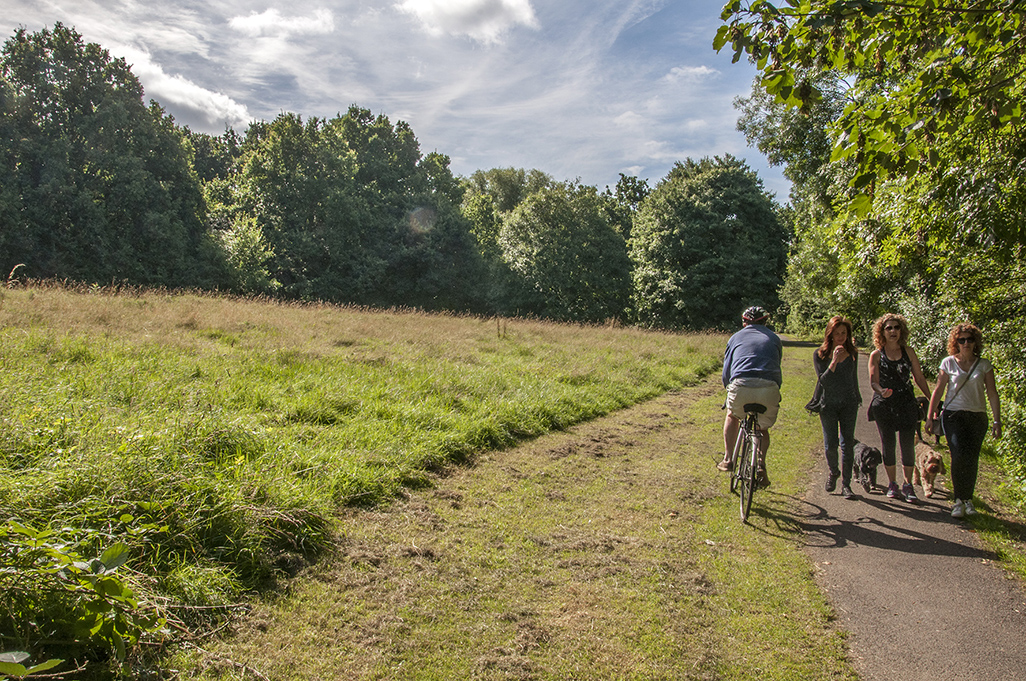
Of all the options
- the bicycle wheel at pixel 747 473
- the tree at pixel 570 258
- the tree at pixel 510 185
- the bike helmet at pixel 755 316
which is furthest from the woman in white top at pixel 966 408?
the tree at pixel 510 185

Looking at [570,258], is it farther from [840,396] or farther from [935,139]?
[935,139]

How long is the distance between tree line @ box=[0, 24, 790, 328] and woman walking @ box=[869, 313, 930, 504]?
24.8 metres

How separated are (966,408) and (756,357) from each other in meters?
2.21

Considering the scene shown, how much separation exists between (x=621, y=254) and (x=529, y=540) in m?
42.2

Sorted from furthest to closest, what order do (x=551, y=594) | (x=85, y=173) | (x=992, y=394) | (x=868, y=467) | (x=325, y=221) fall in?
(x=325, y=221), (x=85, y=173), (x=868, y=467), (x=992, y=394), (x=551, y=594)

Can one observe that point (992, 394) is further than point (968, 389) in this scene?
No

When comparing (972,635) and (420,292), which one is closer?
(972,635)

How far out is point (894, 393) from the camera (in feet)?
20.6

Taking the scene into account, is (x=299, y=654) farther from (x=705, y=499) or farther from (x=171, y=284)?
(x=171, y=284)

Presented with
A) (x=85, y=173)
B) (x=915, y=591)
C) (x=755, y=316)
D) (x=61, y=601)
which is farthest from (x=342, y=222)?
(x=915, y=591)

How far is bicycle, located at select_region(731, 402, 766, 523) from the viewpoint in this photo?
18.0ft

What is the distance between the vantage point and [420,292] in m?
43.8

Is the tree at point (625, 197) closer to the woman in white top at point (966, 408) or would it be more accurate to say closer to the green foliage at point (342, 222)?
the green foliage at point (342, 222)

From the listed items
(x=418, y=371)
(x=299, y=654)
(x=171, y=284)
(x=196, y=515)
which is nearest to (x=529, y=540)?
(x=299, y=654)
